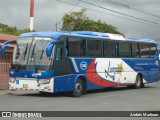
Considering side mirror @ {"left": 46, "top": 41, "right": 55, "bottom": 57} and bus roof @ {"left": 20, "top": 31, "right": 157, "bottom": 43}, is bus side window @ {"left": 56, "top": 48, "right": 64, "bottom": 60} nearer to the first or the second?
bus roof @ {"left": 20, "top": 31, "right": 157, "bottom": 43}

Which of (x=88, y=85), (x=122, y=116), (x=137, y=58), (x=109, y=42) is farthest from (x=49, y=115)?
(x=137, y=58)

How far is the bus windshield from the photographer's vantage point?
61.6ft

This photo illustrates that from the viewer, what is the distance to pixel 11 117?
1209cm

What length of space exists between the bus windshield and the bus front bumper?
523mm

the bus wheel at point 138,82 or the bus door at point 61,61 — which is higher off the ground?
the bus door at point 61,61

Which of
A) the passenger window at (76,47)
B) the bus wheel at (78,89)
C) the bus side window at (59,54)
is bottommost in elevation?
the bus wheel at (78,89)

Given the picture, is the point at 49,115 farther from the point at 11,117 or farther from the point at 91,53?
the point at 91,53

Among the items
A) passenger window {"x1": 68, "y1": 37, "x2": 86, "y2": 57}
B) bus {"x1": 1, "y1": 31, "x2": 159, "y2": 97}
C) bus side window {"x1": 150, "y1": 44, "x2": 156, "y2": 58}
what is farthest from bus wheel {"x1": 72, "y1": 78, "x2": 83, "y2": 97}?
bus side window {"x1": 150, "y1": 44, "x2": 156, "y2": 58}

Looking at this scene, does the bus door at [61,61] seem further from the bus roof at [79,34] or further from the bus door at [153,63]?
the bus door at [153,63]

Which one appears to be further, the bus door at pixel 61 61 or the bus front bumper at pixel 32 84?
the bus door at pixel 61 61

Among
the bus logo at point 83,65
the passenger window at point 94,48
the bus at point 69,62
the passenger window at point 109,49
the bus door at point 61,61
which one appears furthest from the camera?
the passenger window at point 109,49

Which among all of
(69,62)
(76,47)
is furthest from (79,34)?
(69,62)

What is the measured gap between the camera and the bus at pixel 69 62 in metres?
18.8

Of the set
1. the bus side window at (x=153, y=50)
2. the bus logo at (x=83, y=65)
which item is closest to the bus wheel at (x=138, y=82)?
the bus side window at (x=153, y=50)
